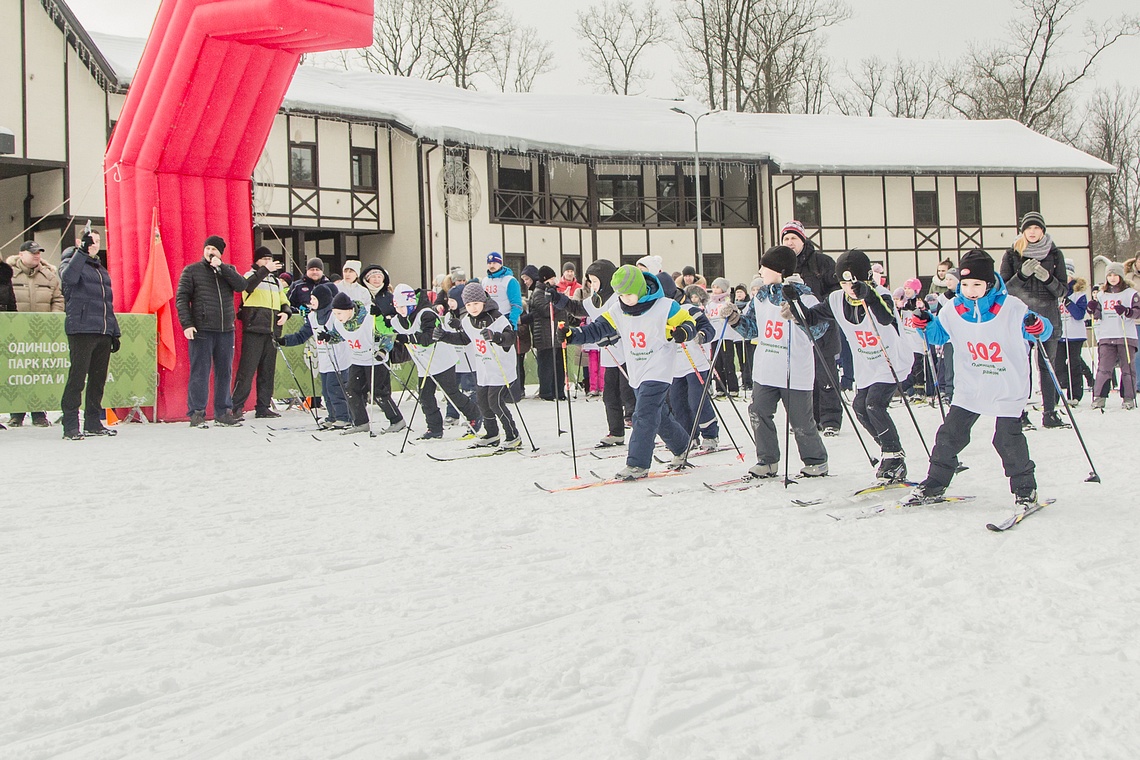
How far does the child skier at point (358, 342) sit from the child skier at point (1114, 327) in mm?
7510

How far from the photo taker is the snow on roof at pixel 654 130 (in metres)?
23.6

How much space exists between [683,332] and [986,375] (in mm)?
1966

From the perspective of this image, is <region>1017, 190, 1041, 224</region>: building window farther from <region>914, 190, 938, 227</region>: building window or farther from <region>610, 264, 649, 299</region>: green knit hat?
<region>610, 264, 649, 299</region>: green knit hat

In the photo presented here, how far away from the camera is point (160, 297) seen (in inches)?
417

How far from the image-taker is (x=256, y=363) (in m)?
11.2

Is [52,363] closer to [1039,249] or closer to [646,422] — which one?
[646,422]

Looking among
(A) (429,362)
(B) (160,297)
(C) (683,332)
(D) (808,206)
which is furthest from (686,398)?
(D) (808,206)

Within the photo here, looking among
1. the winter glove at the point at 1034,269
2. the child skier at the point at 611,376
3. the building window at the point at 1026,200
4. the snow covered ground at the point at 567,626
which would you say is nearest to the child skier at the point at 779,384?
the snow covered ground at the point at 567,626

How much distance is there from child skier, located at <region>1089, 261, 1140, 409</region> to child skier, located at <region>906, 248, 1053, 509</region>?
6.39m

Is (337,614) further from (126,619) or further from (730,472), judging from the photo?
(730,472)

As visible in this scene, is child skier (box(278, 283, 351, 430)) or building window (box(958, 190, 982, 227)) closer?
child skier (box(278, 283, 351, 430))

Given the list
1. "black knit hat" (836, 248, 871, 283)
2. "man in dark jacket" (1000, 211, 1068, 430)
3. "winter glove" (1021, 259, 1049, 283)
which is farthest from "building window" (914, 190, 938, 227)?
"black knit hat" (836, 248, 871, 283)

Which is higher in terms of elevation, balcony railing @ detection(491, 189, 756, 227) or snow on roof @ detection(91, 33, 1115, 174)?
snow on roof @ detection(91, 33, 1115, 174)

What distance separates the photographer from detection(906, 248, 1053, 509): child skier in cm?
499
